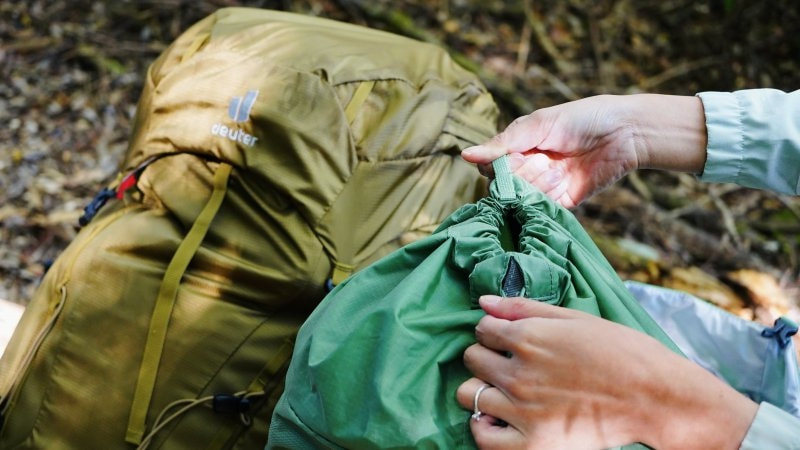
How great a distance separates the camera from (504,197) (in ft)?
4.22

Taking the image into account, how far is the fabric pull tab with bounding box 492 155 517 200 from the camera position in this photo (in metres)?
1.30

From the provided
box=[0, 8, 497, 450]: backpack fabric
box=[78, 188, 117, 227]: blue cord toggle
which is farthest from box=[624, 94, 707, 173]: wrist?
box=[78, 188, 117, 227]: blue cord toggle

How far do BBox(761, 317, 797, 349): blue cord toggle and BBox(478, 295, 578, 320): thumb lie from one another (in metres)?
0.60

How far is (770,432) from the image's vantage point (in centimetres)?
99

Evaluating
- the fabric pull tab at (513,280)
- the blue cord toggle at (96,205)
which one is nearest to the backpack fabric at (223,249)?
the blue cord toggle at (96,205)

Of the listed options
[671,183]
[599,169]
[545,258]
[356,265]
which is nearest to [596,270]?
[545,258]

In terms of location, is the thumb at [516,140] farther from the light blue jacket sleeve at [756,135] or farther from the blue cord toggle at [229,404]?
the blue cord toggle at [229,404]

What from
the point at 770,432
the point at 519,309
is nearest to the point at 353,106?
the point at 519,309

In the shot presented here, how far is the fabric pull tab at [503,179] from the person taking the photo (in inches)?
51.0

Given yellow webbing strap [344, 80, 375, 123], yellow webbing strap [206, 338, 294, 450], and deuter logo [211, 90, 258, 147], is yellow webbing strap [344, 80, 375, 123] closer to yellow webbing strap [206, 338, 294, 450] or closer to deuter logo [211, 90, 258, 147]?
deuter logo [211, 90, 258, 147]

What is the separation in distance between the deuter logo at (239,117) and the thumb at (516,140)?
57 cm

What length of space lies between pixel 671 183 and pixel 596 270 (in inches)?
84.6

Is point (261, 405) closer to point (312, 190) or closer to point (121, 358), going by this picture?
point (121, 358)

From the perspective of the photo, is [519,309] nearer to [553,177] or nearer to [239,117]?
[553,177]
